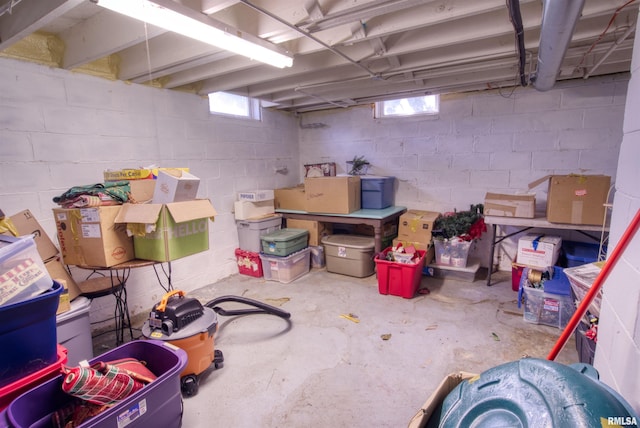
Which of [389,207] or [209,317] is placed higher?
[389,207]

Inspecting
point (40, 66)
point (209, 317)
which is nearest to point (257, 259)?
point (209, 317)

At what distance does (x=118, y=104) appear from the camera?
2.72m

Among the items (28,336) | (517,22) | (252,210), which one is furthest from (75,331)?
(517,22)

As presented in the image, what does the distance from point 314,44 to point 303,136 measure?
2646 millimetres

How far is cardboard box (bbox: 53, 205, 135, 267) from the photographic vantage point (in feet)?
6.16

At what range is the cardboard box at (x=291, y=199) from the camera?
4031mm

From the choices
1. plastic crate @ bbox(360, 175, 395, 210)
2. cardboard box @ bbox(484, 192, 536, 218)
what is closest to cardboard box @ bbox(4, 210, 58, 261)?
plastic crate @ bbox(360, 175, 395, 210)

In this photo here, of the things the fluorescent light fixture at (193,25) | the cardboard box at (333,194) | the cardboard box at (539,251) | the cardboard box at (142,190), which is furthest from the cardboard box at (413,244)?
the cardboard box at (142,190)

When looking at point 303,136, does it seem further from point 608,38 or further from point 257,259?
point 608,38

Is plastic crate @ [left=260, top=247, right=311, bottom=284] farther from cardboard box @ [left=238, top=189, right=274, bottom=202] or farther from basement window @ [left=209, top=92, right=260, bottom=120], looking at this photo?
basement window @ [left=209, top=92, right=260, bottom=120]

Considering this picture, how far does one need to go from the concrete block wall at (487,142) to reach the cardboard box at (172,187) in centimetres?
285

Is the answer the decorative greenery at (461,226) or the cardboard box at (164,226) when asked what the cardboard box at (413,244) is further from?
the cardboard box at (164,226)

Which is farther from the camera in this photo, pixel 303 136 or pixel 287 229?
pixel 303 136

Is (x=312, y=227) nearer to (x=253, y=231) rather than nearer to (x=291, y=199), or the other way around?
(x=291, y=199)
